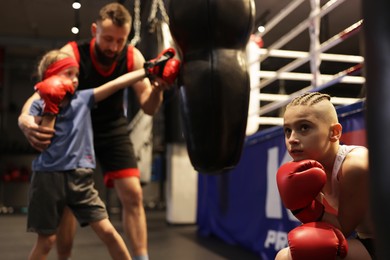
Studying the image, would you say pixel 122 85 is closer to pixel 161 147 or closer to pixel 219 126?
pixel 219 126

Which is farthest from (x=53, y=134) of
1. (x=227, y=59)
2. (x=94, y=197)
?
(x=227, y=59)

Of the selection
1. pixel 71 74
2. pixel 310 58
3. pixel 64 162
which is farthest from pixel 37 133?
pixel 310 58

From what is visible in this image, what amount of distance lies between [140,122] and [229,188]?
1.12m

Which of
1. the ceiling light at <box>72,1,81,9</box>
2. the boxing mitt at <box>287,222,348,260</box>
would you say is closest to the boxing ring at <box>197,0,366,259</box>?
the boxing mitt at <box>287,222,348,260</box>

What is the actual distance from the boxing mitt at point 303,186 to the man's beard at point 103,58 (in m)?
0.99

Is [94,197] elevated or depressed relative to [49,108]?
depressed

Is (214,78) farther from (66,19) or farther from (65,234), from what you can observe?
(66,19)

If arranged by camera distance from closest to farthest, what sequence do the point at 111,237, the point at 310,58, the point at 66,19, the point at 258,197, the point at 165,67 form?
1. the point at 165,67
2. the point at 111,237
3. the point at 310,58
4. the point at 258,197
5. the point at 66,19

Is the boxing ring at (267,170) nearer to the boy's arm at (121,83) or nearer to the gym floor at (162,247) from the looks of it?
the gym floor at (162,247)

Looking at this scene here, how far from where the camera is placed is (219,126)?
81 centimetres

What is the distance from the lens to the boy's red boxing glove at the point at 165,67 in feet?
3.71

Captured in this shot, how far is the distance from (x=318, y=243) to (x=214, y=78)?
34 cm

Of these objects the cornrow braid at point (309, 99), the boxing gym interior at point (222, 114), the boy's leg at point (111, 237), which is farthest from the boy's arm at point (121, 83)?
the cornrow braid at point (309, 99)

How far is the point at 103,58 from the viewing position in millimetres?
1656
